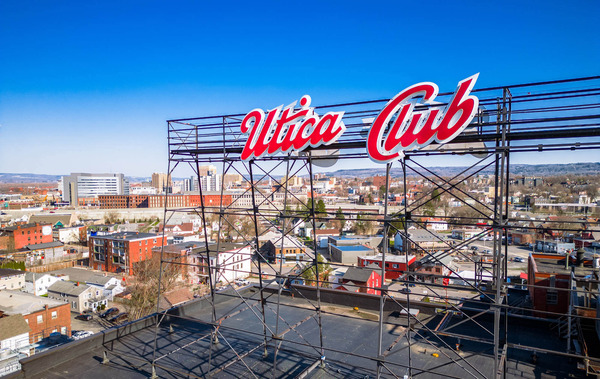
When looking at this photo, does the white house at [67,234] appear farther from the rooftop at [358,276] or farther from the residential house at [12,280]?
the rooftop at [358,276]

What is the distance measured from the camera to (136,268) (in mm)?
38312

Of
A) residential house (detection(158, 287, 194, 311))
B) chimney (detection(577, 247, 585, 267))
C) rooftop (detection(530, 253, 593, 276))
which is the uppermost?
chimney (detection(577, 247, 585, 267))

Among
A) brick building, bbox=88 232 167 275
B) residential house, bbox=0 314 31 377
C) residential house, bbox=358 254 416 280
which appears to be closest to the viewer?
residential house, bbox=0 314 31 377

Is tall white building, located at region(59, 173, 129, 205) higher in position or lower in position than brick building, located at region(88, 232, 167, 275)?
higher

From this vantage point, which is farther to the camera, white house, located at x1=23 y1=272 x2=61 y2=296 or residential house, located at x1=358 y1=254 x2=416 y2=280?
white house, located at x1=23 y1=272 x2=61 y2=296

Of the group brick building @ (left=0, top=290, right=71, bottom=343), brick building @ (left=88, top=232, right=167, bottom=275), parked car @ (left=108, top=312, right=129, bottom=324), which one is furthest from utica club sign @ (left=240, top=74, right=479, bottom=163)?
brick building @ (left=88, top=232, right=167, bottom=275)

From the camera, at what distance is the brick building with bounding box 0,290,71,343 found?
2291 cm

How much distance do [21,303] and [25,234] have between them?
37.4 meters

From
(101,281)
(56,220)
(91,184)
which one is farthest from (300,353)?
(91,184)

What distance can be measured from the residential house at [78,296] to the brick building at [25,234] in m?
24.7

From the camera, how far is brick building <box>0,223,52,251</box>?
5238 cm

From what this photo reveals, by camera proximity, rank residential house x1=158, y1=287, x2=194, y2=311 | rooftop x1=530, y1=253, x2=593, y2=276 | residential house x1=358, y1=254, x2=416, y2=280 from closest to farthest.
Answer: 1. rooftop x1=530, y1=253, x2=593, y2=276
2. residential house x1=158, y1=287, x2=194, y2=311
3. residential house x1=358, y1=254, x2=416, y2=280

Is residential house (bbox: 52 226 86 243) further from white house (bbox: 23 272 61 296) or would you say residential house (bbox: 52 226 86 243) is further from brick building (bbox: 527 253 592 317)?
brick building (bbox: 527 253 592 317)

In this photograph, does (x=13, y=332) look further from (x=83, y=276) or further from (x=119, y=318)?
(x=83, y=276)
